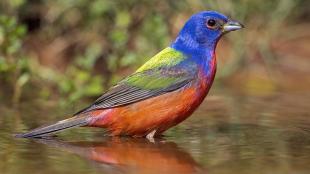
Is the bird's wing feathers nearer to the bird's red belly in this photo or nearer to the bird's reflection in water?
the bird's red belly

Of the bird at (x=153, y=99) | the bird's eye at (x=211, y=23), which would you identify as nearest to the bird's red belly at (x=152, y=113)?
the bird at (x=153, y=99)

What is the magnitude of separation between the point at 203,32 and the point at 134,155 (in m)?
1.52

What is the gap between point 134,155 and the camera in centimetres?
485

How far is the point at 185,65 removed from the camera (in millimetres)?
5801

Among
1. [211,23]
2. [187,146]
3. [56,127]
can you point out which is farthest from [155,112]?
[211,23]

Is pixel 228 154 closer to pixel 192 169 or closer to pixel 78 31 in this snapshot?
pixel 192 169

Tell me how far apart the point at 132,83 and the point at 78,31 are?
406 cm

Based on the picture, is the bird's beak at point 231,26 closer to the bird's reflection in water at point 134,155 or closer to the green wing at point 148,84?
the green wing at point 148,84

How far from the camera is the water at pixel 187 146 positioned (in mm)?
4352

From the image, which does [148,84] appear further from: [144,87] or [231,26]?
[231,26]

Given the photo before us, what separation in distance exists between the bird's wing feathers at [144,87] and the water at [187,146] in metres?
0.26

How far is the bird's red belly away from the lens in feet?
18.3

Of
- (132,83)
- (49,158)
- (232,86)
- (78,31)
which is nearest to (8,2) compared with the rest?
(78,31)

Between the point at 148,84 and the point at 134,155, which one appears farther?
the point at 148,84
